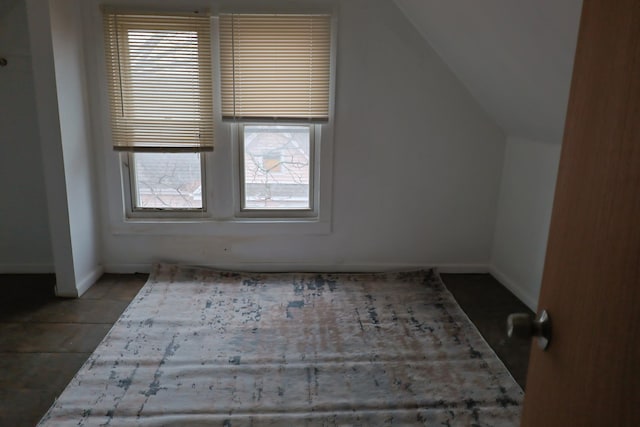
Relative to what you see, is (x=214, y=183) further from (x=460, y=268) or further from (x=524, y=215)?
(x=524, y=215)

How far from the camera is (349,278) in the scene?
3447 mm

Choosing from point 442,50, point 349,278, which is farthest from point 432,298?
point 442,50

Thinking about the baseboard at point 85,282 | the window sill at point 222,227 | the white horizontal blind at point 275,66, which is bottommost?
the baseboard at point 85,282

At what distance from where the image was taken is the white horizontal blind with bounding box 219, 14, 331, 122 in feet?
10.2

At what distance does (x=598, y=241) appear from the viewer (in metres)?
0.71

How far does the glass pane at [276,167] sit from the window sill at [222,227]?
132 millimetres

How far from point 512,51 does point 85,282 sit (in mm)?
3044

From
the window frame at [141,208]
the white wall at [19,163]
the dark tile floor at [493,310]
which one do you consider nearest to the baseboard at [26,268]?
the white wall at [19,163]

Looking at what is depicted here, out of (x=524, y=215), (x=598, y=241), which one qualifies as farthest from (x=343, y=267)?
(x=598, y=241)

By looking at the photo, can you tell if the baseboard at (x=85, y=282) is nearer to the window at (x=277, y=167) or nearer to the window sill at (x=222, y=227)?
the window sill at (x=222, y=227)

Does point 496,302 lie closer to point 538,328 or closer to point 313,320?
point 313,320

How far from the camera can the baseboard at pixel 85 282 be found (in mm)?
3014

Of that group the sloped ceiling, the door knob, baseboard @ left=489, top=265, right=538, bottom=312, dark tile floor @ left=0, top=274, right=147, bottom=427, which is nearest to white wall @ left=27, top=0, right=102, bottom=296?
dark tile floor @ left=0, top=274, right=147, bottom=427

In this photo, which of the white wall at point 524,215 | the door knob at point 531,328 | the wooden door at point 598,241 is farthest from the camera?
the white wall at point 524,215
